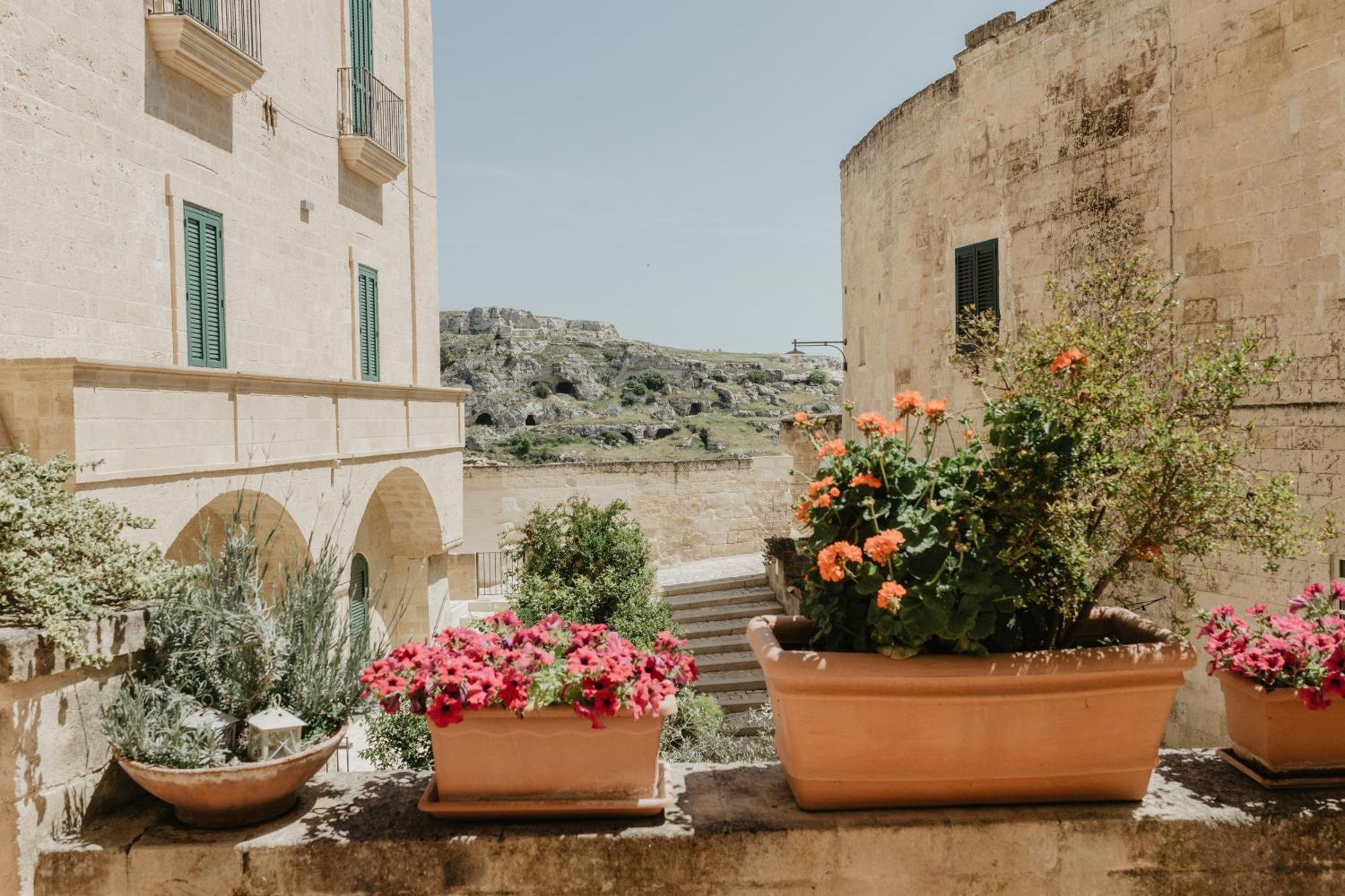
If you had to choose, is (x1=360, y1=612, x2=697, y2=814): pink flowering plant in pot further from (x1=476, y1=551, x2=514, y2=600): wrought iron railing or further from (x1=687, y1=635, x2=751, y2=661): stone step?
(x1=476, y1=551, x2=514, y2=600): wrought iron railing

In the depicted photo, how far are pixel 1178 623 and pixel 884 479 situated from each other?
3.08ft

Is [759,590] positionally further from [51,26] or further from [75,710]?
[75,710]

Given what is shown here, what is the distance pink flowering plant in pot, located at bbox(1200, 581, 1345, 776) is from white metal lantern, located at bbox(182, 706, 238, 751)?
2.43 metres

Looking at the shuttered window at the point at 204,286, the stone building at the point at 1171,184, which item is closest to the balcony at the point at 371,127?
the shuttered window at the point at 204,286

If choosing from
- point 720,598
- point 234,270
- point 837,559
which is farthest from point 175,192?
point 720,598

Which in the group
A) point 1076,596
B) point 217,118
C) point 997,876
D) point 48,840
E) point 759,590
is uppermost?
point 217,118

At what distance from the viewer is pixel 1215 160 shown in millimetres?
7730

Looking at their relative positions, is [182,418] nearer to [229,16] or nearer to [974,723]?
[229,16]

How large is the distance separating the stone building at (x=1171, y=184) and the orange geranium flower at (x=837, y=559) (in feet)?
12.3

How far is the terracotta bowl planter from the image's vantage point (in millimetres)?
1973

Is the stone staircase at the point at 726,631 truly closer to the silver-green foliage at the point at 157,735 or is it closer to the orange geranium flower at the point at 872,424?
the orange geranium flower at the point at 872,424

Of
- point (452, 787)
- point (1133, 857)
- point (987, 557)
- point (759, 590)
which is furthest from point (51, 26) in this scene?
point (759, 590)

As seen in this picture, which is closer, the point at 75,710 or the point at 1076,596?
the point at 75,710

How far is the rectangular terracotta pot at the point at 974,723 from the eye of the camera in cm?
205
